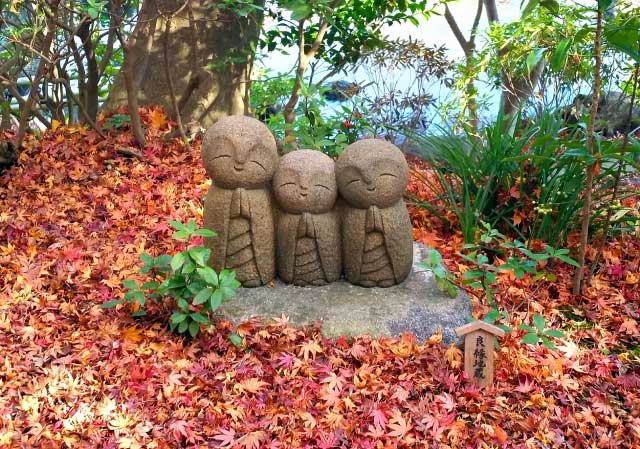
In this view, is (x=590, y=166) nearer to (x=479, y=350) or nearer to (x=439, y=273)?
(x=439, y=273)

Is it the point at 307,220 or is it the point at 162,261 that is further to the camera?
the point at 307,220

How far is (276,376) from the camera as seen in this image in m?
2.67

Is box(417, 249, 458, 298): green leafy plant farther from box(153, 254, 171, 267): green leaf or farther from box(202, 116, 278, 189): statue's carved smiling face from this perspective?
box(153, 254, 171, 267): green leaf

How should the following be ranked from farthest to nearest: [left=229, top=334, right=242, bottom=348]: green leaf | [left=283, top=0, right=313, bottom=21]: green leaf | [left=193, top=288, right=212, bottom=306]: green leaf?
[left=283, top=0, right=313, bottom=21]: green leaf, [left=229, top=334, right=242, bottom=348]: green leaf, [left=193, top=288, right=212, bottom=306]: green leaf

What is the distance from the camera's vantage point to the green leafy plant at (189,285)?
2.72 meters

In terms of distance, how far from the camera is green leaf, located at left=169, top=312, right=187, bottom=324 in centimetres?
277

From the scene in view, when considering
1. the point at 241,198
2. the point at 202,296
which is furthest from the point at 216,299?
the point at 241,198

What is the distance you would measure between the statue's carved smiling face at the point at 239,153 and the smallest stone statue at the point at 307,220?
106mm

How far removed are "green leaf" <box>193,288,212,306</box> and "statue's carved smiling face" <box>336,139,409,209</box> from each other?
88 cm

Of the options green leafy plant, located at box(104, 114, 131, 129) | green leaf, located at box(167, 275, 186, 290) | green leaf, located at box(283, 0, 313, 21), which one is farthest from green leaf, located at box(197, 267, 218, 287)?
green leafy plant, located at box(104, 114, 131, 129)

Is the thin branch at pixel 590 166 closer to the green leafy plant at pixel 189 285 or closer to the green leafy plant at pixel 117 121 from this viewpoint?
the green leafy plant at pixel 189 285

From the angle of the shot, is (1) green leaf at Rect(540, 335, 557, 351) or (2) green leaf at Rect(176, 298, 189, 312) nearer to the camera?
(1) green leaf at Rect(540, 335, 557, 351)

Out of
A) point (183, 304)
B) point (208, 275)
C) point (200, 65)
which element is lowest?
point (183, 304)

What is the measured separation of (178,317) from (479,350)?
1.44 meters
